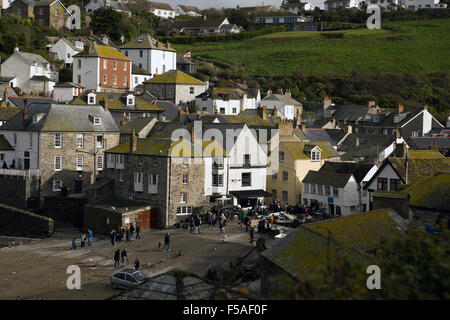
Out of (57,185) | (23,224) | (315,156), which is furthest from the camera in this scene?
(315,156)

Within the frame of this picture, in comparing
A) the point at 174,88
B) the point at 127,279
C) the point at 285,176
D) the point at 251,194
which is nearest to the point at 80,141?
the point at 251,194

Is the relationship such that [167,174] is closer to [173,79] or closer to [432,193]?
[432,193]

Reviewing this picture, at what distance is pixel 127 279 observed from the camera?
27.5 m

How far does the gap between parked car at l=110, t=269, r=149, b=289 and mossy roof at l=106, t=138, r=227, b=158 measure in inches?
588

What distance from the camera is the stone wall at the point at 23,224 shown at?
42156mm

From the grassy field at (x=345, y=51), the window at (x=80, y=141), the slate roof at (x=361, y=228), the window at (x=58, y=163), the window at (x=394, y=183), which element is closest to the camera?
the slate roof at (x=361, y=228)

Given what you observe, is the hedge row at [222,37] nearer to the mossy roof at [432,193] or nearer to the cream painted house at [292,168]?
the cream painted house at [292,168]

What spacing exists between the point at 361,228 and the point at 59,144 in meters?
32.0

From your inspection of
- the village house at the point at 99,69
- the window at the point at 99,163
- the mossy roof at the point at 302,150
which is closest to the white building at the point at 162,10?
the village house at the point at 99,69

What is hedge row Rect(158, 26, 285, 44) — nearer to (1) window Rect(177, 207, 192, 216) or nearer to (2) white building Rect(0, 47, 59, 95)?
(2) white building Rect(0, 47, 59, 95)

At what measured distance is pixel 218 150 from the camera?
151ft

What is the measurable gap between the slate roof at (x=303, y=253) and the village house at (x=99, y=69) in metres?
61.1

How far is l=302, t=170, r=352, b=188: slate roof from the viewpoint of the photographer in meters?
44.4

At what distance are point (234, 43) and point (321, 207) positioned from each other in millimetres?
92278
